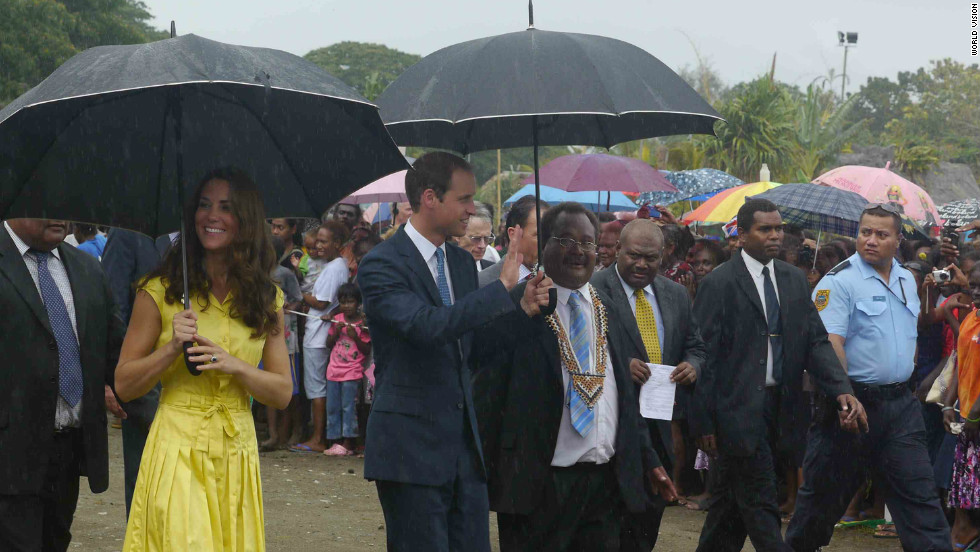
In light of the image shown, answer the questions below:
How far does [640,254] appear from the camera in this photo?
6.55 meters

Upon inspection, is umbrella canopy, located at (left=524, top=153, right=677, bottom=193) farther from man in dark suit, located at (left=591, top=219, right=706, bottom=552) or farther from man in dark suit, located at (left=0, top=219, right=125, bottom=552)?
man in dark suit, located at (left=0, top=219, right=125, bottom=552)

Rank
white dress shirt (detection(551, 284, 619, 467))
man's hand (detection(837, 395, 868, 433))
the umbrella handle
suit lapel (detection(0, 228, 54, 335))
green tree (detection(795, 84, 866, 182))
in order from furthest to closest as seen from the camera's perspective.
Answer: green tree (detection(795, 84, 866, 182)) < man's hand (detection(837, 395, 868, 433)) < white dress shirt (detection(551, 284, 619, 467)) < suit lapel (detection(0, 228, 54, 335)) < the umbrella handle

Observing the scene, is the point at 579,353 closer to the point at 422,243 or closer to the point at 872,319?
the point at 422,243

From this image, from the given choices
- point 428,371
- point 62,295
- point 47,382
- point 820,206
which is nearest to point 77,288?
point 62,295

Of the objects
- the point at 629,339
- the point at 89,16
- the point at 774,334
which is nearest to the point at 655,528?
the point at 629,339

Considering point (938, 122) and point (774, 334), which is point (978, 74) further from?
point (774, 334)

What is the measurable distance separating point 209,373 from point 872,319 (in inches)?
168

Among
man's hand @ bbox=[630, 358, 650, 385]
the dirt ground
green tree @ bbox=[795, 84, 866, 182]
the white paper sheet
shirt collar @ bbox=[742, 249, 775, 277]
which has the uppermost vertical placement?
green tree @ bbox=[795, 84, 866, 182]

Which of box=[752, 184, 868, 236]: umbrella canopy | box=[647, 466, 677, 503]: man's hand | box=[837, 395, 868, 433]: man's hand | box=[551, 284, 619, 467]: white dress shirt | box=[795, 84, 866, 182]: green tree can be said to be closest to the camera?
box=[551, 284, 619, 467]: white dress shirt

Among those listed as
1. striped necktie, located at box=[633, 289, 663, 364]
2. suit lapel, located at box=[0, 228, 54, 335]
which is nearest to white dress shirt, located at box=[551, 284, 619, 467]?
striped necktie, located at box=[633, 289, 663, 364]

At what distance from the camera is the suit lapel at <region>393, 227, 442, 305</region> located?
4.70m

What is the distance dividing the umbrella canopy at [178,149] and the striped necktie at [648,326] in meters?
2.31

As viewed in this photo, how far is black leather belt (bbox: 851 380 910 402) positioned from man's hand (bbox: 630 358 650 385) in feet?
5.44

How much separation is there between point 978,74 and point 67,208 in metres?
59.7
